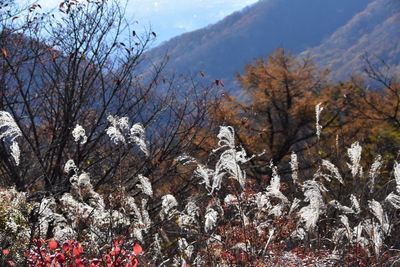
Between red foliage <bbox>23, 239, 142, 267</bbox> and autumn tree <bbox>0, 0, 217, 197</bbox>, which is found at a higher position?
autumn tree <bbox>0, 0, 217, 197</bbox>

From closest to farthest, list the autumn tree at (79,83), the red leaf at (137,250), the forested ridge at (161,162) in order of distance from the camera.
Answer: the red leaf at (137,250) → the forested ridge at (161,162) → the autumn tree at (79,83)

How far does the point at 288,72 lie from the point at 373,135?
355 centimetres

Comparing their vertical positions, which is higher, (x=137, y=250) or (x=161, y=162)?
(x=137, y=250)

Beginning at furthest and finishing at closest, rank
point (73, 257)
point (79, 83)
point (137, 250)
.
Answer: point (79, 83), point (73, 257), point (137, 250)

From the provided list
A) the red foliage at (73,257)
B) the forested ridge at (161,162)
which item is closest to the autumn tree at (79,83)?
the forested ridge at (161,162)

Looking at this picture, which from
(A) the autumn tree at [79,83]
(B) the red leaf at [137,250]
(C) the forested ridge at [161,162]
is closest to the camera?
(B) the red leaf at [137,250]

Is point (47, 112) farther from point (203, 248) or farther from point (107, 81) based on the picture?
point (203, 248)

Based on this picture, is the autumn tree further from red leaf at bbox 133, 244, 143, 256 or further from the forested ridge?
red leaf at bbox 133, 244, 143, 256

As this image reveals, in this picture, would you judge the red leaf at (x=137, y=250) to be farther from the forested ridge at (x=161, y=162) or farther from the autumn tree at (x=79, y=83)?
the autumn tree at (x=79, y=83)

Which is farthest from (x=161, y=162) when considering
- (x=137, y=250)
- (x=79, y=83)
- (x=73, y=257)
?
(x=137, y=250)

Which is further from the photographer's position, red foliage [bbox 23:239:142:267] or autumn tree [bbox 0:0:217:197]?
autumn tree [bbox 0:0:217:197]

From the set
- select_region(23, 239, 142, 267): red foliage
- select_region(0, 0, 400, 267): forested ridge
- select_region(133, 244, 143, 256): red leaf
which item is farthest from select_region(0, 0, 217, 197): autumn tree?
select_region(133, 244, 143, 256): red leaf

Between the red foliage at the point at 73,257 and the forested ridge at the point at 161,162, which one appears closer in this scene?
the red foliage at the point at 73,257

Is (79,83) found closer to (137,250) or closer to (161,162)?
(161,162)
